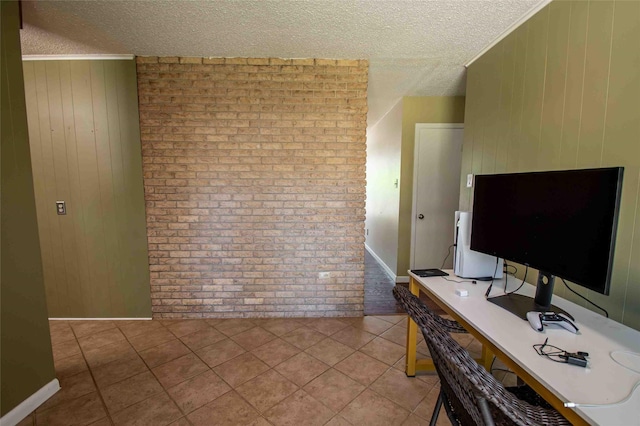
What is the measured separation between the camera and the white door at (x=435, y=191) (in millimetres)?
3627

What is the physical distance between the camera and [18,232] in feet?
5.22

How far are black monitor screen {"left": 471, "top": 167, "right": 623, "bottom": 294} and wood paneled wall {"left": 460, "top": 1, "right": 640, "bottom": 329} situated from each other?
0.08m

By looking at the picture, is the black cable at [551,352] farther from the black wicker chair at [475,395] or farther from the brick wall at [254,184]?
the brick wall at [254,184]

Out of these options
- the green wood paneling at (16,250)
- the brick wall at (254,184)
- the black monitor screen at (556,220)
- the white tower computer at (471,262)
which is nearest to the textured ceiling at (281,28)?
the brick wall at (254,184)

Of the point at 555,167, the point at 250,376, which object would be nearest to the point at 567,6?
the point at 555,167

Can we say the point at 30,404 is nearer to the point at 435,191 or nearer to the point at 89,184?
the point at 89,184

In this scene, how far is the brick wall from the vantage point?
260 centimetres

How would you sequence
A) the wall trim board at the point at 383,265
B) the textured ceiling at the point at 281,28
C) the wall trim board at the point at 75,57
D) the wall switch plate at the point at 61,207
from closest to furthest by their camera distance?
the textured ceiling at the point at 281,28
the wall trim board at the point at 75,57
the wall switch plate at the point at 61,207
the wall trim board at the point at 383,265

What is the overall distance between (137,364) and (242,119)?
2.34 meters

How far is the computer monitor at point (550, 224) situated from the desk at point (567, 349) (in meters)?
0.14

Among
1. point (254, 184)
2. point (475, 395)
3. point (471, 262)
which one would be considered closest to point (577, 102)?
point (471, 262)

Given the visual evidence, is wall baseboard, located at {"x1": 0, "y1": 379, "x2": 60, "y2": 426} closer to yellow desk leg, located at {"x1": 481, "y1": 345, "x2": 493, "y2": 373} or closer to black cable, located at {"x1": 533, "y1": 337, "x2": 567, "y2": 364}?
black cable, located at {"x1": 533, "y1": 337, "x2": 567, "y2": 364}

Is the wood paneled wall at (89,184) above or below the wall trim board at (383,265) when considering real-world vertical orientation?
above

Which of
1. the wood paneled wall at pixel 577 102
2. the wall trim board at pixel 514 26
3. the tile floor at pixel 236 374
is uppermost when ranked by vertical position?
the wall trim board at pixel 514 26
